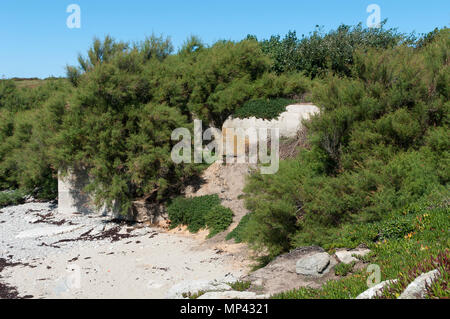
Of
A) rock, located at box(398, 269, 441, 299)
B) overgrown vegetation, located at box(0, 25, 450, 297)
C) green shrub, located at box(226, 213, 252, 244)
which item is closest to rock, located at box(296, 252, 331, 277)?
overgrown vegetation, located at box(0, 25, 450, 297)

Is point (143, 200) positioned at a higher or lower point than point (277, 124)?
lower

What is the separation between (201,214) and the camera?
15047mm

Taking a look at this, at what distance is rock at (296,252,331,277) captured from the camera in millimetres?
6484

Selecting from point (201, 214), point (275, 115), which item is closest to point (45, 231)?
point (201, 214)

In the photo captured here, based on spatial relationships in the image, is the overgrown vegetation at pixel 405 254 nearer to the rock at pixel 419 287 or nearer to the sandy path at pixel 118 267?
the rock at pixel 419 287

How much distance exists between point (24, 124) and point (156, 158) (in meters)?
10.1

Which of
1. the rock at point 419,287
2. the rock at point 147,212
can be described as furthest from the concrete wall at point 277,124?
the rock at point 419,287

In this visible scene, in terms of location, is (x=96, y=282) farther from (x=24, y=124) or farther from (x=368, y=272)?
(x=24, y=124)

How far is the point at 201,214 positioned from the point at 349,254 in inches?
347

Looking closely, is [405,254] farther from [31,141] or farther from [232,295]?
[31,141]

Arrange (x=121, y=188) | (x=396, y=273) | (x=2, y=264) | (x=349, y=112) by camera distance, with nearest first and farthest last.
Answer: (x=396, y=273)
(x=349, y=112)
(x=2, y=264)
(x=121, y=188)

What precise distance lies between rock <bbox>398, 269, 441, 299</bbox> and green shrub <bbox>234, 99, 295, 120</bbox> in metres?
14.3

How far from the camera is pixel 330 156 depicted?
10.6m
